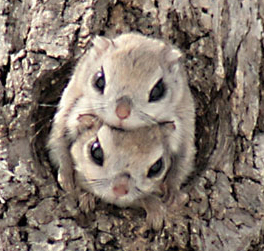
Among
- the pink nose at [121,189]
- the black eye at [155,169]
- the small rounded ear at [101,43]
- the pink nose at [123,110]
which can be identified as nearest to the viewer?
the pink nose at [123,110]

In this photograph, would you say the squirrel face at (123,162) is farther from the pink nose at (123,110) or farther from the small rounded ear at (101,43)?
the small rounded ear at (101,43)

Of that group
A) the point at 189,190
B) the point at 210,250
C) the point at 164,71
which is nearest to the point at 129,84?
the point at 164,71

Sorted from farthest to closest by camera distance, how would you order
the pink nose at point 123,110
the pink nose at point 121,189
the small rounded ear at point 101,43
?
the small rounded ear at point 101,43 < the pink nose at point 121,189 < the pink nose at point 123,110

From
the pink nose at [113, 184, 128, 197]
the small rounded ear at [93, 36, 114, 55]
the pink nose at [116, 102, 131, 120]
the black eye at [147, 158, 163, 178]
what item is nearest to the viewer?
the pink nose at [116, 102, 131, 120]

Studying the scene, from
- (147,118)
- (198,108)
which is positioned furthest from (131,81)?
(198,108)

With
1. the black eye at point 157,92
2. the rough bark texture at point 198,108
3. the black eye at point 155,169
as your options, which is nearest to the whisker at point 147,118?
the black eye at point 157,92

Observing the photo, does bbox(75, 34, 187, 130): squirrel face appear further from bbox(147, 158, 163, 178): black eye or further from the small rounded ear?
bbox(147, 158, 163, 178): black eye

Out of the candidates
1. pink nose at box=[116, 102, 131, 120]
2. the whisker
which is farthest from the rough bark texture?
pink nose at box=[116, 102, 131, 120]
